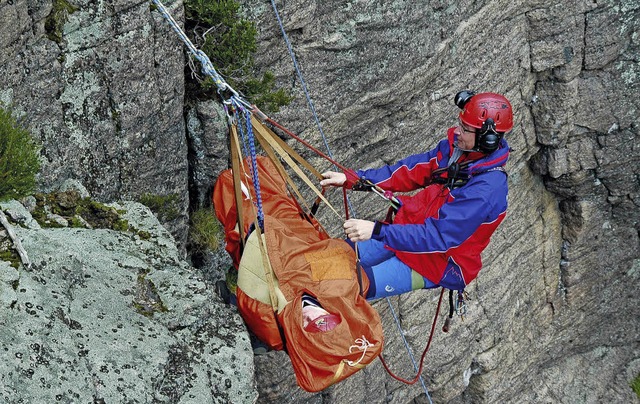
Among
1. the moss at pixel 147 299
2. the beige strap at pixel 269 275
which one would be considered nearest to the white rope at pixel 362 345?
the beige strap at pixel 269 275

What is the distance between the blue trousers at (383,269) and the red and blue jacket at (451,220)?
0.26 feet

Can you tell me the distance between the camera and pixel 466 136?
808 cm

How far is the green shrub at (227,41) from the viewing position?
30.4 feet

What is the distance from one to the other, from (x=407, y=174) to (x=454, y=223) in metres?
1.24

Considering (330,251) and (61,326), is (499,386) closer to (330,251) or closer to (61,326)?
(330,251)

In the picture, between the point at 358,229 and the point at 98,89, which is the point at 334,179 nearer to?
the point at 358,229

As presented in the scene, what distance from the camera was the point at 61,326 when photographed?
606cm

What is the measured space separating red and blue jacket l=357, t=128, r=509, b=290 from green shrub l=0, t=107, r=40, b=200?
2.82 meters

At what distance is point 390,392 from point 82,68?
24.7 ft

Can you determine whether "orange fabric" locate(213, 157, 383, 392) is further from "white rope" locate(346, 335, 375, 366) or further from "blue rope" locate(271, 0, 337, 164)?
"blue rope" locate(271, 0, 337, 164)

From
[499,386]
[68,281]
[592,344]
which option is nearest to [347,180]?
[68,281]

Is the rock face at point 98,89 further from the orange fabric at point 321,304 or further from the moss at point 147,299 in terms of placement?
the moss at point 147,299

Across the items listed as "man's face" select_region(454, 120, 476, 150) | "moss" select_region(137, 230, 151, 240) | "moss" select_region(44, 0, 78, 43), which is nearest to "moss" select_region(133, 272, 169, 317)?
"moss" select_region(137, 230, 151, 240)

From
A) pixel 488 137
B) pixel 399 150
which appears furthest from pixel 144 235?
pixel 399 150
